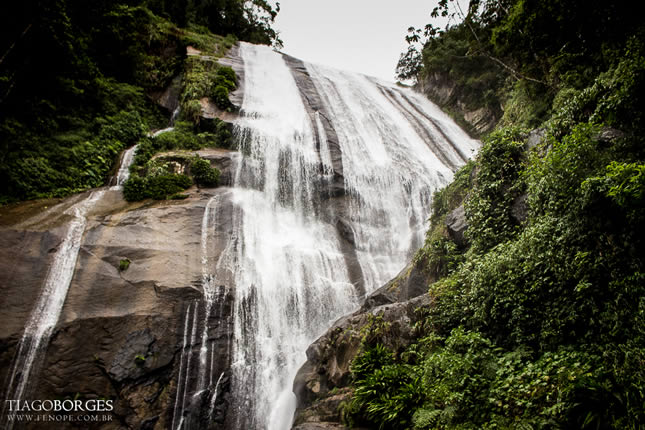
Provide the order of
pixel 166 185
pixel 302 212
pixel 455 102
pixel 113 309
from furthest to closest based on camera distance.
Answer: pixel 455 102
pixel 302 212
pixel 166 185
pixel 113 309

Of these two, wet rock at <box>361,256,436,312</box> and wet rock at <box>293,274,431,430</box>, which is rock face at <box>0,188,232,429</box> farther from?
wet rock at <box>361,256,436,312</box>

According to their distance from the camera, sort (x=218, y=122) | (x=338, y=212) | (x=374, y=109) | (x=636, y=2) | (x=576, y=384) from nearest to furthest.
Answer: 1. (x=576, y=384)
2. (x=636, y=2)
3. (x=338, y=212)
4. (x=218, y=122)
5. (x=374, y=109)

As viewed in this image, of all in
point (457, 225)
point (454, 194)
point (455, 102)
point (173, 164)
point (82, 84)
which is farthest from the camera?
point (455, 102)

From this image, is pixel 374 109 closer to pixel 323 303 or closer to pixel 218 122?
pixel 218 122

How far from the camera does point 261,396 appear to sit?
8008 millimetres

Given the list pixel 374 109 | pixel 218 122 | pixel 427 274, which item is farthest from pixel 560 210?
pixel 374 109

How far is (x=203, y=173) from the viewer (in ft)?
41.2

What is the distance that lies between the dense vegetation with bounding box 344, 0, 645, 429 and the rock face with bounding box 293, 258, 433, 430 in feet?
0.87

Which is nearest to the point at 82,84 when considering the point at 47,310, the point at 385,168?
the point at 47,310

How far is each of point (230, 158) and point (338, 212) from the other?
5272mm

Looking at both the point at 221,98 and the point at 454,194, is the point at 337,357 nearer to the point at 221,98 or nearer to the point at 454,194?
the point at 454,194

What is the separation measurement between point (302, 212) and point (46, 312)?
8.61 meters

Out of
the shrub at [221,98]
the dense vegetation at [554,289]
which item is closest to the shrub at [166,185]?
the shrub at [221,98]

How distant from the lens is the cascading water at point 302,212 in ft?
29.0
